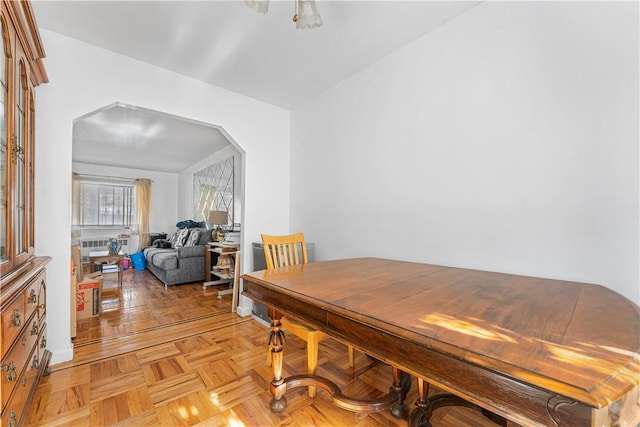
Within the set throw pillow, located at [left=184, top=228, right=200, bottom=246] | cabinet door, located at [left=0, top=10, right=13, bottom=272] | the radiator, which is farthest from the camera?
the radiator

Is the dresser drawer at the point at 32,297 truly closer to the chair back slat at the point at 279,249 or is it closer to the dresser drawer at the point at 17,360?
the dresser drawer at the point at 17,360

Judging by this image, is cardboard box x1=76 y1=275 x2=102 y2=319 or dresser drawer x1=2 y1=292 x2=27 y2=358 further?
cardboard box x1=76 y1=275 x2=102 y2=319

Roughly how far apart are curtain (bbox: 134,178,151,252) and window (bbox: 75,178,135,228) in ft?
0.51

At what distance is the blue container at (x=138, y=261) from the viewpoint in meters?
6.06

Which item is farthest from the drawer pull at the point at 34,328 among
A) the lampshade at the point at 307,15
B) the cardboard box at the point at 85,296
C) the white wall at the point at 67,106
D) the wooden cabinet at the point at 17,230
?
the lampshade at the point at 307,15

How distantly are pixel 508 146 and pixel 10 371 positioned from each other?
2.66m

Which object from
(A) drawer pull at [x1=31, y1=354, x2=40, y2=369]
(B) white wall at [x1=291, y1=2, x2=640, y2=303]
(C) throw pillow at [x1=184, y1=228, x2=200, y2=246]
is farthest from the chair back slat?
(C) throw pillow at [x1=184, y1=228, x2=200, y2=246]

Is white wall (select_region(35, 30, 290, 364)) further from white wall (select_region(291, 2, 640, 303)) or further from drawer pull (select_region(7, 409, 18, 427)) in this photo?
white wall (select_region(291, 2, 640, 303))

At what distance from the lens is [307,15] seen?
148cm

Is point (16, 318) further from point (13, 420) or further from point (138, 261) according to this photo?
point (138, 261)

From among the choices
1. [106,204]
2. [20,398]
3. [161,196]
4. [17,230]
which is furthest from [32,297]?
[161,196]

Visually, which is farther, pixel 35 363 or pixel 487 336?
pixel 35 363

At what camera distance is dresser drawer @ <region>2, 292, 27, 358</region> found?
0.98 metres

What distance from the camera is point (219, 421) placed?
4.72 feet
